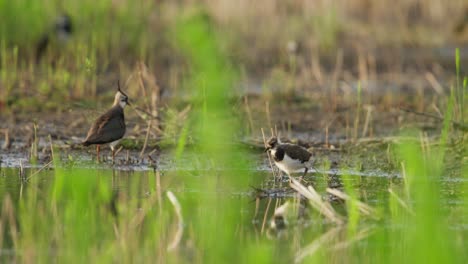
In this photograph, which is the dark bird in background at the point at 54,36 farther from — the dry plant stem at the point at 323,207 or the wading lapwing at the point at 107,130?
the dry plant stem at the point at 323,207

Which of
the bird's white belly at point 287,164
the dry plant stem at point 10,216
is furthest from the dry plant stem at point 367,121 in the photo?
the dry plant stem at point 10,216

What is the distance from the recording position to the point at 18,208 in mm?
6242

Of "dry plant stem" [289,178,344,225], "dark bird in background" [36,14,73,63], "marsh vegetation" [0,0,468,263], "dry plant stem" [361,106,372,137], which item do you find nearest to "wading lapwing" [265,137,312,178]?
"marsh vegetation" [0,0,468,263]

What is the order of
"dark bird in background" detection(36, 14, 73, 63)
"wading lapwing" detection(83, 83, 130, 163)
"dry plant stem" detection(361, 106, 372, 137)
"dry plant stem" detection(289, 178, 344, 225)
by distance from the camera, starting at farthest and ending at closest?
"dark bird in background" detection(36, 14, 73, 63) < "dry plant stem" detection(361, 106, 372, 137) < "wading lapwing" detection(83, 83, 130, 163) < "dry plant stem" detection(289, 178, 344, 225)

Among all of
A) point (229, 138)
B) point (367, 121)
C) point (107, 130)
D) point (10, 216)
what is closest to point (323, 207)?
point (10, 216)

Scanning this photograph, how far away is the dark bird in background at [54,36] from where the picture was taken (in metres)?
11.9

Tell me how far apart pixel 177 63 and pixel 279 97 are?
225 cm

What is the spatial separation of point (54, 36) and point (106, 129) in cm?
403

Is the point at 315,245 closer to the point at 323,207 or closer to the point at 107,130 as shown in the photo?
the point at 323,207

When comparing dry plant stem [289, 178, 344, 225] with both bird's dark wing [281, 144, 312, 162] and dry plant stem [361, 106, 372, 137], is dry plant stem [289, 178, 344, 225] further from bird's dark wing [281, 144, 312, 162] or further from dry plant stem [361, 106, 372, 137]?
dry plant stem [361, 106, 372, 137]

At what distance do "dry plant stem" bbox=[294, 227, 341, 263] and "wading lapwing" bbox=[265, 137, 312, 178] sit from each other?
146 centimetres

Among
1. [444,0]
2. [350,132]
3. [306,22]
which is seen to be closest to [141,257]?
[350,132]

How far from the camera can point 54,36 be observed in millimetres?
11961

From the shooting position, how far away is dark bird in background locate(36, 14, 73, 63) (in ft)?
39.1
